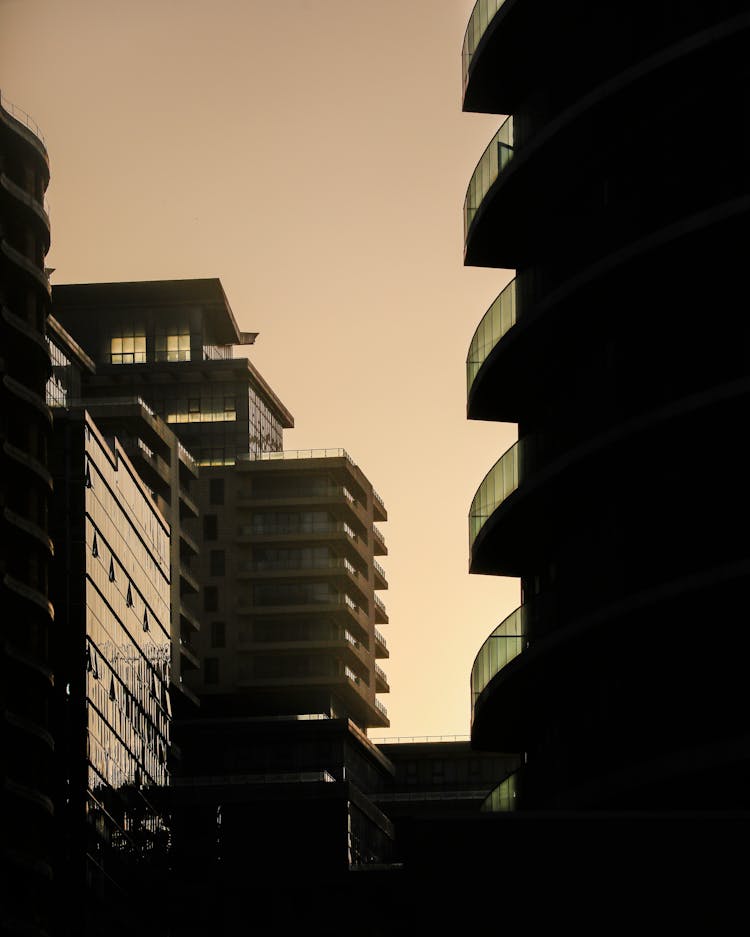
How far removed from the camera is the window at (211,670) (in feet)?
572

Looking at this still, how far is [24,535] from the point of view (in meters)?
94.8

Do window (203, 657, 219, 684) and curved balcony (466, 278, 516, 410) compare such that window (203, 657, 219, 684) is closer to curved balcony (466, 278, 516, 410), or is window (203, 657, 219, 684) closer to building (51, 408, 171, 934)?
building (51, 408, 171, 934)

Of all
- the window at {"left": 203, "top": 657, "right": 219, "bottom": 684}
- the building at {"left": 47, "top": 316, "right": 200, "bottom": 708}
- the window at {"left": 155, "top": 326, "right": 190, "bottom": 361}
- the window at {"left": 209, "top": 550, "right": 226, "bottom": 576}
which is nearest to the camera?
the building at {"left": 47, "top": 316, "right": 200, "bottom": 708}

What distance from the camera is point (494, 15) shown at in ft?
170

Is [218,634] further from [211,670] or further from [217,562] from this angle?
[217,562]

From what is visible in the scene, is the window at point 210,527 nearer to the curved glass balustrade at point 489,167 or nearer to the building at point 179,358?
the building at point 179,358

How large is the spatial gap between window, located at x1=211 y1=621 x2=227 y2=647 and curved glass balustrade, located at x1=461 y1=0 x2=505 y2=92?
12314 centimetres

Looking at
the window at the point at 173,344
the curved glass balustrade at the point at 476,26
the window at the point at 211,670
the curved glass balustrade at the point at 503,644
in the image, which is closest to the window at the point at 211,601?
the window at the point at 211,670

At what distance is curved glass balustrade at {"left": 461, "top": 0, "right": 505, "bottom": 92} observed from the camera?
5291 cm

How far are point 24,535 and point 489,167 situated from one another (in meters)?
46.8

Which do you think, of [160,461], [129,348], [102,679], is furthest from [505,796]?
[129,348]

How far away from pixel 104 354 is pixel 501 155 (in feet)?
460

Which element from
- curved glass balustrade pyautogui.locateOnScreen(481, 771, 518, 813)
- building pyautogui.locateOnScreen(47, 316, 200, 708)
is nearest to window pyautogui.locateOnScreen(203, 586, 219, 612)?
building pyautogui.locateOnScreen(47, 316, 200, 708)

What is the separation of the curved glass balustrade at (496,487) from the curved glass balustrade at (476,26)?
9760mm
